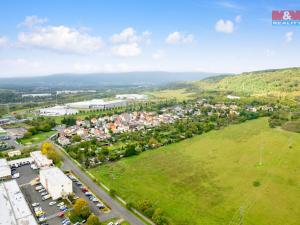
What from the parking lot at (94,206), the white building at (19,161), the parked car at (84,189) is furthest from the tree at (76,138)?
the parked car at (84,189)

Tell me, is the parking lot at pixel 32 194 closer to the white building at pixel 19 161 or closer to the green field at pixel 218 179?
the white building at pixel 19 161

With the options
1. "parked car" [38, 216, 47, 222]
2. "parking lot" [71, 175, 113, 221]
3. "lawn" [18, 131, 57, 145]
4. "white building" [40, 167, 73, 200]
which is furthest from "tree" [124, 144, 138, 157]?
"lawn" [18, 131, 57, 145]

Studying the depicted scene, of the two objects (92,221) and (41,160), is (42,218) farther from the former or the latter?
(41,160)

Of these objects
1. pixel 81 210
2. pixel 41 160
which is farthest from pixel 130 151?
pixel 81 210

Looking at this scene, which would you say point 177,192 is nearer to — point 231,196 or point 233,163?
point 231,196

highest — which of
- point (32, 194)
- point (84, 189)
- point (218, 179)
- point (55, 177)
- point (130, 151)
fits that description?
point (55, 177)

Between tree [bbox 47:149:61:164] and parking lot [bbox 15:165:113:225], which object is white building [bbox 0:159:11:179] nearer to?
parking lot [bbox 15:165:113:225]
